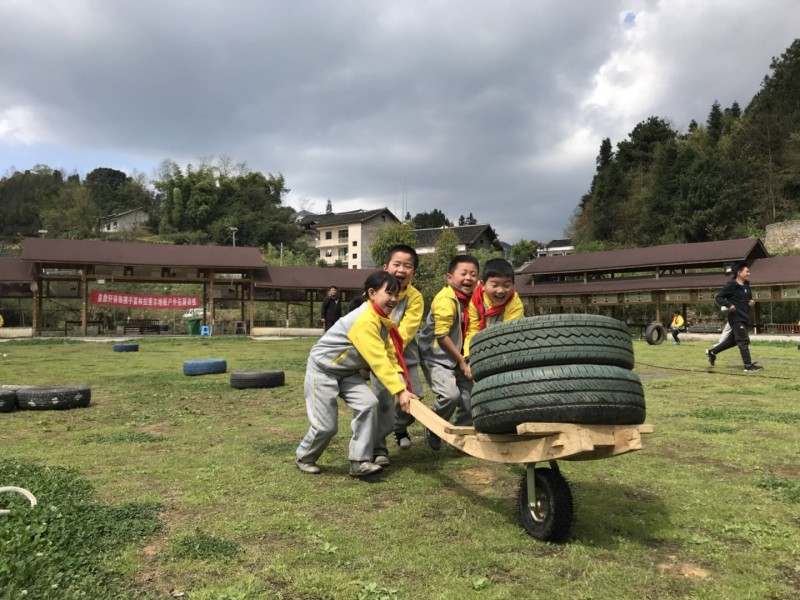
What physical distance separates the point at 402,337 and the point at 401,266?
0.67m

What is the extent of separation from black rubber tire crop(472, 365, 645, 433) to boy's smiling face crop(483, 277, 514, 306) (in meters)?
1.74

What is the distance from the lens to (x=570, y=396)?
289 cm

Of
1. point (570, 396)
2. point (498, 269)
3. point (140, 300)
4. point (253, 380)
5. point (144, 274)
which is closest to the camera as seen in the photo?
point (570, 396)

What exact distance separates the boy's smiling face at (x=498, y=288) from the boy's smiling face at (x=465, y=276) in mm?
266

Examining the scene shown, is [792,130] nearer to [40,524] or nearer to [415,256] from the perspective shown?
[415,256]

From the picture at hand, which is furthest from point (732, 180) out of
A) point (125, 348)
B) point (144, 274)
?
point (125, 348)

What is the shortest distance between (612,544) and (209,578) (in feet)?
7.02

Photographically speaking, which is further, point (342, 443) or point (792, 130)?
point (792, 130)

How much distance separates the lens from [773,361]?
567 inches

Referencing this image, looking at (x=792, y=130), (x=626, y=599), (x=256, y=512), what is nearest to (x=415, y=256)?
(x=256, y=512)

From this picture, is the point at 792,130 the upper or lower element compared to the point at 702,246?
upper

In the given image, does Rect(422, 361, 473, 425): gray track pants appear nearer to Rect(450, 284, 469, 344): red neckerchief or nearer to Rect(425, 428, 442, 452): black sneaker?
Rect(425, 428, 442, 452): black sneaker

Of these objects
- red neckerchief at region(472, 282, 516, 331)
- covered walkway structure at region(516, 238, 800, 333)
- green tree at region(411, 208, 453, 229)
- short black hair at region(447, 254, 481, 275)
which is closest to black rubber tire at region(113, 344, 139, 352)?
short black hair at region(447, 254, 481, 275)

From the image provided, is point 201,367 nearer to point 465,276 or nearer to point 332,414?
point 332,414
